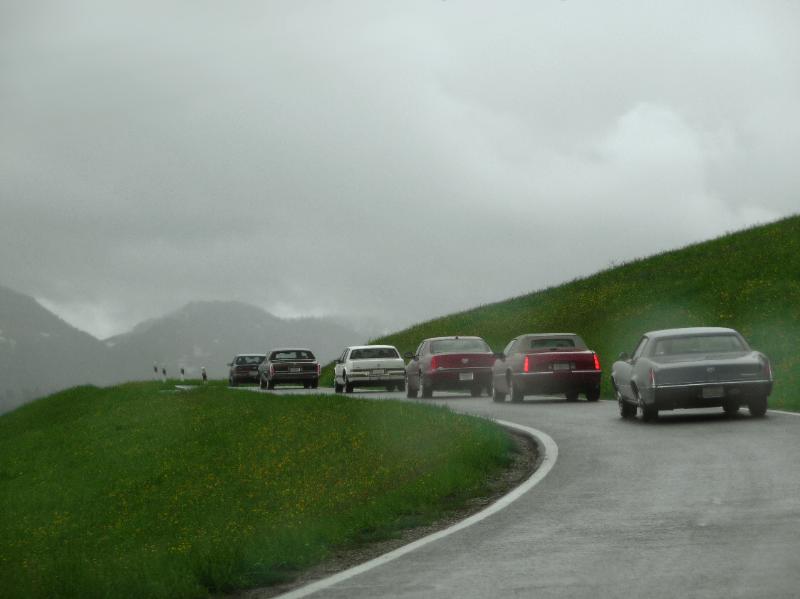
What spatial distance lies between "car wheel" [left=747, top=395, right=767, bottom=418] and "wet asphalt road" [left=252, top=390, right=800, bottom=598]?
9.67 feet

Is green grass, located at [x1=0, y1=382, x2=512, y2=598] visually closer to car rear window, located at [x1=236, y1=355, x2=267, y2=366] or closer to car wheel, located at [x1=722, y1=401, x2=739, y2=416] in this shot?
car wheel, located at [x1=722, y1=401, x2=739, y2=416]

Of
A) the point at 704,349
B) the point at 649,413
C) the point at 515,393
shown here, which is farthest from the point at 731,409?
the point at 515,393

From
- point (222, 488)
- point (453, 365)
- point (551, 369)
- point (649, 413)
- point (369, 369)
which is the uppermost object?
point (369, 369)

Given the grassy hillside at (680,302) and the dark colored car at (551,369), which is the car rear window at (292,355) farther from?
the dark colored car at (551,369)

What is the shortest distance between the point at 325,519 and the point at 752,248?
49100 millimetres

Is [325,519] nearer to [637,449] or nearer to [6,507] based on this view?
[637,449]

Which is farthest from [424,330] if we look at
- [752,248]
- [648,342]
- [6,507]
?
[648,342]

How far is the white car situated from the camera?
129 feet

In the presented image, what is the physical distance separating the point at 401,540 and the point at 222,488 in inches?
399

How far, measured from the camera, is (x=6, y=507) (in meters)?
26.0

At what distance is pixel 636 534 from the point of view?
9188 mm

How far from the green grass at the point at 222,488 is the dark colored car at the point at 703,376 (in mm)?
2681

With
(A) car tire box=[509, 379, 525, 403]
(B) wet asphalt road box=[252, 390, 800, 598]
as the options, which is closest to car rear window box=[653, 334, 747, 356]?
(B) wet asphalt road box=[252, 390, 800, 598]

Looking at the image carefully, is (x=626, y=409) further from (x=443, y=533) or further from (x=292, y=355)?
(x=292, y=355)
